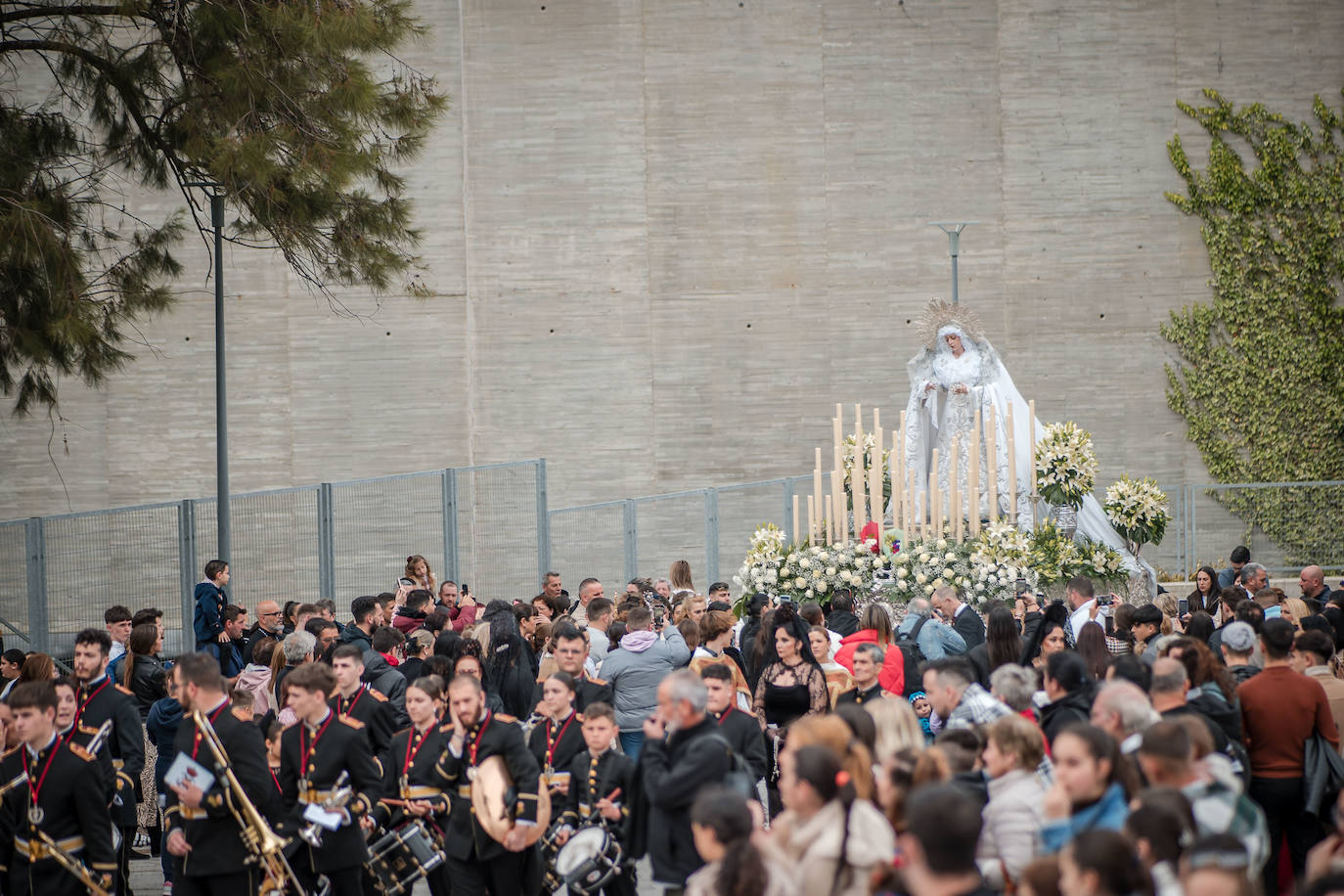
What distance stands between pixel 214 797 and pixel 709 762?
2436mm

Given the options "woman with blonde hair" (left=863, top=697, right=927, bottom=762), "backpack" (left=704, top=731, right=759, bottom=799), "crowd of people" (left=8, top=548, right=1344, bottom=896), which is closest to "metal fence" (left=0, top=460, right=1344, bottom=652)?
"crowd of people" (left=8, top=548, right=1344, bottom=896)

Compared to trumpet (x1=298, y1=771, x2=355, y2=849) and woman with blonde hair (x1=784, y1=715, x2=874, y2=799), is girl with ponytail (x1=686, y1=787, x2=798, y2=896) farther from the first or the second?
trumpet (x1=298, y1=771, x2=355, y2=849)

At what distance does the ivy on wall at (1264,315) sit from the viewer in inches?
873

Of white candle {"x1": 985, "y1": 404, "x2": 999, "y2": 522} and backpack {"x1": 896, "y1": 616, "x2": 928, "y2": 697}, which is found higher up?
white candle {"x1": 985, "y1": 404, "x2": 999, "y2": 522}

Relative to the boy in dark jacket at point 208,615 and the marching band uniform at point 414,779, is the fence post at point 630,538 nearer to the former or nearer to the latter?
the boy in dark jacket at point 208,615

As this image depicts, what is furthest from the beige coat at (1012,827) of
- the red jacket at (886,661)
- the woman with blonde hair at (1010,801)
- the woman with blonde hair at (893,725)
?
the red jacket at (886,661)

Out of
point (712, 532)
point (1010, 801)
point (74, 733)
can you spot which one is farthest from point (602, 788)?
point (712, 532)

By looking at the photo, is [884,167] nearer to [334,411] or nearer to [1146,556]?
[1146,556]

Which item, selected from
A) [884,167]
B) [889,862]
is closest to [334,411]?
[884,167]

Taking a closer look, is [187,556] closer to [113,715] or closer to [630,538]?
[630,538]

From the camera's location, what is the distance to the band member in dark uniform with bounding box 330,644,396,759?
24.8ft

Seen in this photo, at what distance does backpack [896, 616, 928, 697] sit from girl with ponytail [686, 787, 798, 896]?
470cm

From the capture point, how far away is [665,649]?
945 centimetres

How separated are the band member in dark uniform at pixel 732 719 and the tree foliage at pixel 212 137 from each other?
5432mm
